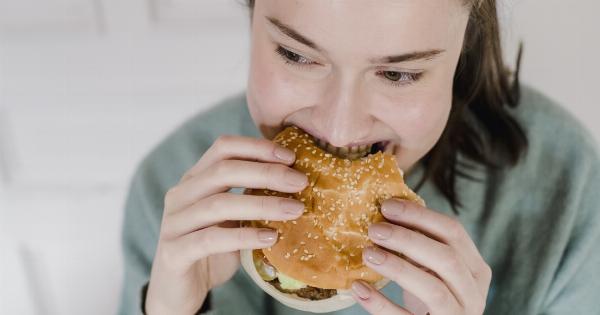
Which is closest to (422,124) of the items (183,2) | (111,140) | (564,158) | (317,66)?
(317,66)

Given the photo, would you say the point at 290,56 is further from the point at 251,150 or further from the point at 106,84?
the point at 106,84

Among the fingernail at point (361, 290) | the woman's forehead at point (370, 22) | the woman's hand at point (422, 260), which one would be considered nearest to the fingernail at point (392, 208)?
the woman's hand at point (422, 260)

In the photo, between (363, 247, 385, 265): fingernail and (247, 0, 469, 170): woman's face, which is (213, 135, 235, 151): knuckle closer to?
(247, 0, 469, 170): woman's face

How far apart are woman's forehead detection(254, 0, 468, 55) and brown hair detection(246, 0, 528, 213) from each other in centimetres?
34

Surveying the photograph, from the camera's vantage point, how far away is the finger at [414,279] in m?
0.83

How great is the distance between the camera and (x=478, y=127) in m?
1.31

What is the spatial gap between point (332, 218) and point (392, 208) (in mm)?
89

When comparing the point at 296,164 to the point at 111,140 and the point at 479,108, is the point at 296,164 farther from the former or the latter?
the point at 111,140

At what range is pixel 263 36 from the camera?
3.03 ft

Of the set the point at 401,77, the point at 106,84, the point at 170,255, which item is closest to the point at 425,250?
the point at 401,77

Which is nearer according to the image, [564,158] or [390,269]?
[390,269]

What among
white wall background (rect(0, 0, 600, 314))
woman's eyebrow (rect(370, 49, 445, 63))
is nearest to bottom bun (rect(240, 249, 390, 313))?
woman's eyebrow (rect(370, 49, 445, 63))

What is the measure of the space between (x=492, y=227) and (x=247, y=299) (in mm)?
513

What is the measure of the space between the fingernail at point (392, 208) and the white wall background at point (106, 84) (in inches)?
24.3
